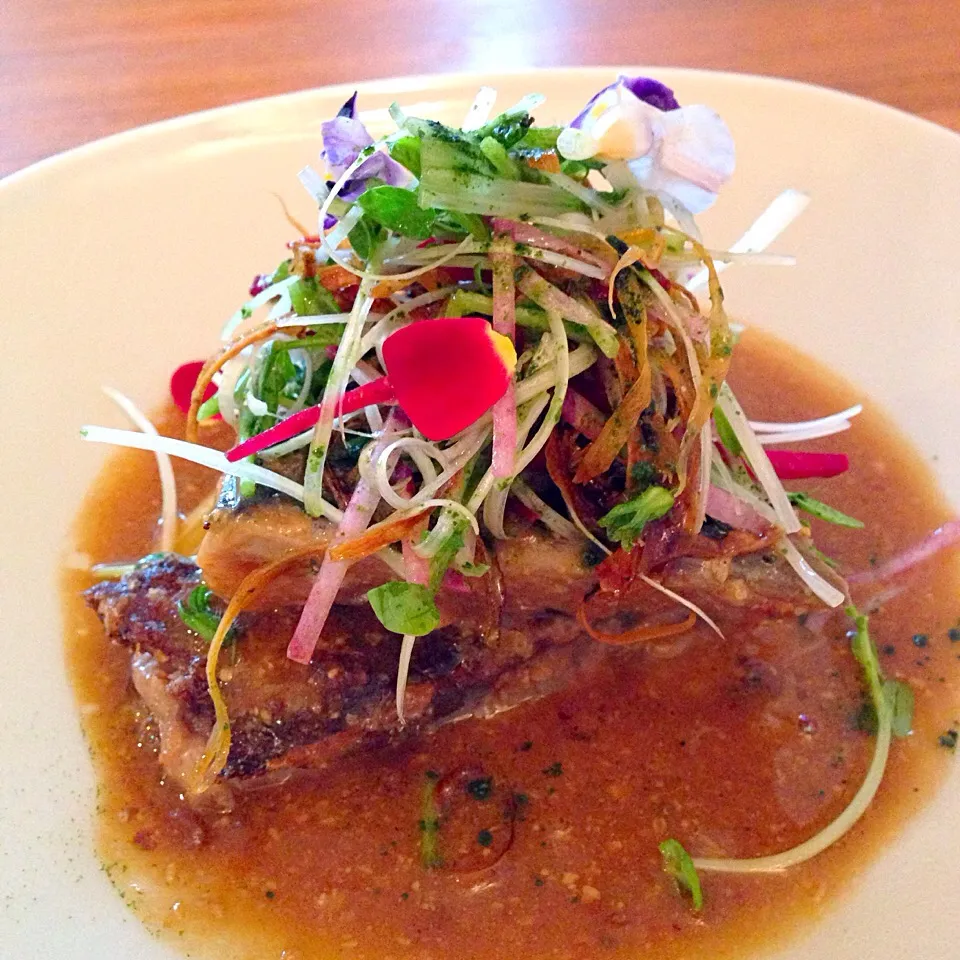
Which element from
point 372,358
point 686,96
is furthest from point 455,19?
point 372,358

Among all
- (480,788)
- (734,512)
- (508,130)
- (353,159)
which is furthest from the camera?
(480,788)

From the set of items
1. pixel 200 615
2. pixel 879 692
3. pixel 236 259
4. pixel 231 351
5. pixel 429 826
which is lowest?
pixel 429 826

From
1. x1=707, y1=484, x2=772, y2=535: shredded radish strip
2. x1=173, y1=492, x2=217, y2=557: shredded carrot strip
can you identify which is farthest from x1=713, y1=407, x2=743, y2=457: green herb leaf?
x1=173, y1=492, x2=217, y2=557: shredded carrot strip

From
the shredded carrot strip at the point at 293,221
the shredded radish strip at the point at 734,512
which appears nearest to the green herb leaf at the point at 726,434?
the shredded radish strip at the point at 734,512

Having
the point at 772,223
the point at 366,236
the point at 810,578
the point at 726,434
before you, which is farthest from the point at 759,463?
the point at 366,236

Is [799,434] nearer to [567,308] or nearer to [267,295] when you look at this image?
[567,308]

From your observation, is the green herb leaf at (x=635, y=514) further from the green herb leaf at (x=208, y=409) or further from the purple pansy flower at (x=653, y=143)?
the green herb leaf at (x=208, y=409)

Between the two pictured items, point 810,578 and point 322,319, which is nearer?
point 322,319
